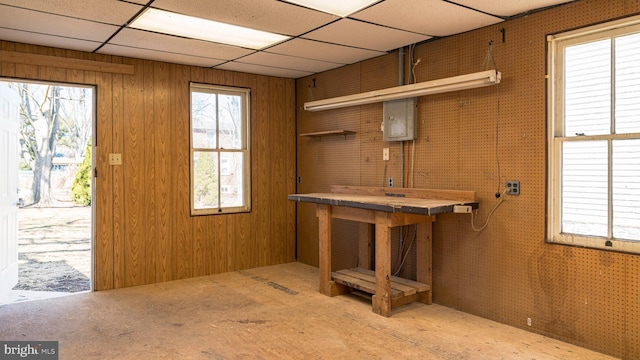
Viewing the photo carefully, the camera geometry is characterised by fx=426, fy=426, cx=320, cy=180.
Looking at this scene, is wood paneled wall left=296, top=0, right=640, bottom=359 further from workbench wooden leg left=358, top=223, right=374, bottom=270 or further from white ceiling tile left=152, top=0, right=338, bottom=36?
white ceiling tile left=152, top=0, right=338, bottom=36

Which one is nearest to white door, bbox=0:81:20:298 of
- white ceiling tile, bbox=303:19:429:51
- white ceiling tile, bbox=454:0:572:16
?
white ceiling tile, bbox=303:19:429:51

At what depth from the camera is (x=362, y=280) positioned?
154 inches

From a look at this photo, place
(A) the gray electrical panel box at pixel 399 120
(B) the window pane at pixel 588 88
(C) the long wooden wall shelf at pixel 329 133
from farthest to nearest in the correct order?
(C) the long wooden wall shelf at pixel 329 133 < (A) the gray electrical panel box at pixel 399 120 < (B) the window pane at pixel 588 88

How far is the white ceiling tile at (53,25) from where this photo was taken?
3094 millimetres

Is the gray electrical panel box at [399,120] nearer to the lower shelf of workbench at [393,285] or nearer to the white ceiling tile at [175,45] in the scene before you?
the lower shelf of workbench at [393,285]

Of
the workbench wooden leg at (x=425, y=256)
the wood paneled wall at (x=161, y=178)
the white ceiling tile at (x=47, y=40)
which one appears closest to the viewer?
the white ceiling tile at (x=47, y=40)

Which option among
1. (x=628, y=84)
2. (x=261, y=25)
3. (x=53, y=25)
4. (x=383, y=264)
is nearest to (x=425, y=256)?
(x=383, y=264)

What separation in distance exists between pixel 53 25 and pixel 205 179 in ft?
7.14

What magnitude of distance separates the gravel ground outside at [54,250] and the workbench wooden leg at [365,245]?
2.89 meters

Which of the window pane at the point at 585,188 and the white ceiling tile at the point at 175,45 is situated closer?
the window pane at the point at 585,188

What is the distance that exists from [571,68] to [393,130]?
1.56 meters

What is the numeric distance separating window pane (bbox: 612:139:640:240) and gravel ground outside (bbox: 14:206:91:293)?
476 centimetres

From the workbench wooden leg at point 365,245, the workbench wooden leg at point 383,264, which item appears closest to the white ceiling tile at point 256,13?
the workbench wooden leg at point 383,264

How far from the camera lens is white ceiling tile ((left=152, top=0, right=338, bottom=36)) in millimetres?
2873
